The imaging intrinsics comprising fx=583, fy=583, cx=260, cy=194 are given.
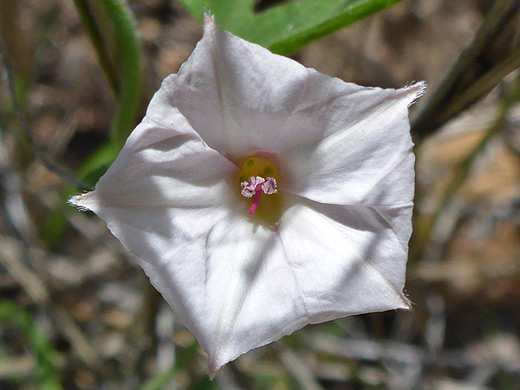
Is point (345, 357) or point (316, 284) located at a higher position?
point (316, 284)

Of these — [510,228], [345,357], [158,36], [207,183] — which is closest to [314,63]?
[158,36]

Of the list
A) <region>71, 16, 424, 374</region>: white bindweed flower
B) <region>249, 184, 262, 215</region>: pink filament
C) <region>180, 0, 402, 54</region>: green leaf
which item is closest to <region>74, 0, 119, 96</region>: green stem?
<region>180, 0, 402, 54</region>: green leaf

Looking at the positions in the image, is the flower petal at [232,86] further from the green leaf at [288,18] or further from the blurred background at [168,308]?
the blurred background at [168,308]

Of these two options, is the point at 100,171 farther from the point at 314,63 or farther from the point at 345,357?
the point at 314,63

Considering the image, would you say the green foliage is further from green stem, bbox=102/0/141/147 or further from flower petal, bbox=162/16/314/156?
flower petal, bbox=162/16/314/156

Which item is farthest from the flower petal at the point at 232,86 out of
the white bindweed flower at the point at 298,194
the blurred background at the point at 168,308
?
the blurred background at the point at 168,308

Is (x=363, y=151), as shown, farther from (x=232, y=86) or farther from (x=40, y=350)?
(x=40, y=350)
